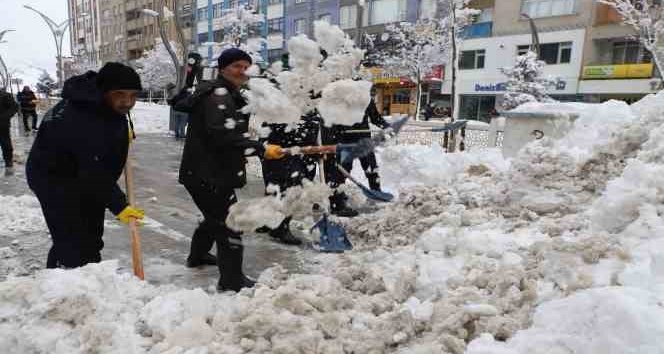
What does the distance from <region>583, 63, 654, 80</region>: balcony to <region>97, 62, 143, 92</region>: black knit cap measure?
24791 mm

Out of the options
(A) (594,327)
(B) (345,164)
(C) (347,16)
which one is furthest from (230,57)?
(C) (347,16)

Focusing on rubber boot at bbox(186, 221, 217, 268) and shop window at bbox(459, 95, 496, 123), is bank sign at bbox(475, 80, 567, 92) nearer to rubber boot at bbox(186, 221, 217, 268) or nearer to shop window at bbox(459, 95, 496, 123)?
shop window at bbox(459, 95, 496, 123)

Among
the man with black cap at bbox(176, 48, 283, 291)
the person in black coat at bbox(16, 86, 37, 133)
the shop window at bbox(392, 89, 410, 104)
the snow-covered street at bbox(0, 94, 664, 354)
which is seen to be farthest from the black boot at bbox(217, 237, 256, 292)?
the shop window at bbox(392, 89, 410, 104)

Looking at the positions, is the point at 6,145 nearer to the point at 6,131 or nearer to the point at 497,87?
the point at 6,131

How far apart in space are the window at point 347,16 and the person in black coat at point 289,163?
2984 cm

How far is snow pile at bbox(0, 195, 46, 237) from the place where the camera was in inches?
169

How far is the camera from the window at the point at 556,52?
24.9 m

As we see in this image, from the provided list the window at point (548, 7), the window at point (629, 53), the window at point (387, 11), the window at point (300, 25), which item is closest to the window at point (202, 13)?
the window at point (300, 25)

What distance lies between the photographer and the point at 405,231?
404 centimetres

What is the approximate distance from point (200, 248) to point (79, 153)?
4.39ft

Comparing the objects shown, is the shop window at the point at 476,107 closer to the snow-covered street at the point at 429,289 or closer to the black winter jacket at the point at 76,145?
the snow-covered street at the point at 429,289

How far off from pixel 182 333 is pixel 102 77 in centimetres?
136

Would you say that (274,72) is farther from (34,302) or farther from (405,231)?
(34,302)

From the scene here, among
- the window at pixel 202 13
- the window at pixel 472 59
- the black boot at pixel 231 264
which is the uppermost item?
the window at pixel 202 13
